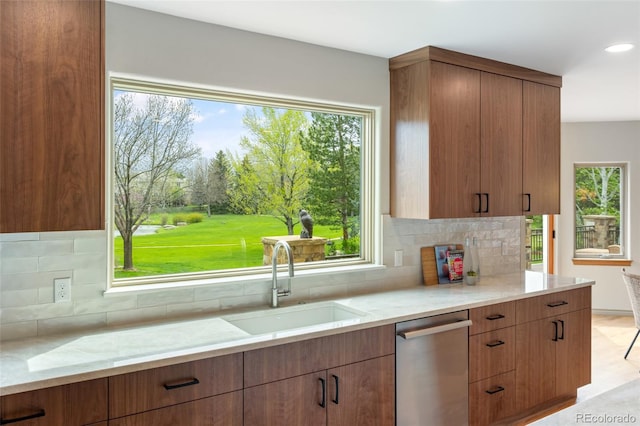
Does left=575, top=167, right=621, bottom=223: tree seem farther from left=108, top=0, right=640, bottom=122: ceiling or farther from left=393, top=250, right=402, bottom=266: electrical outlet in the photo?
left=393, top=250, right=402, bottom=266: electrical outlet

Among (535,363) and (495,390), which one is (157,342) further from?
(535,363)

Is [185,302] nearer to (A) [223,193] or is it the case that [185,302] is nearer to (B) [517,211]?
(A) [223,193]

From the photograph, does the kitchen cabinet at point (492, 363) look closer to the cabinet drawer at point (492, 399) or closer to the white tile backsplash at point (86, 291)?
the cabinet drawer at point (492, 399)

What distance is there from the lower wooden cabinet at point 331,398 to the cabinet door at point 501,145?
1421 millimetres

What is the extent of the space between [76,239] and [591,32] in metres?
2.89

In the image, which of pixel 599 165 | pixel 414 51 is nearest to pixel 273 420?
pixel 414 51

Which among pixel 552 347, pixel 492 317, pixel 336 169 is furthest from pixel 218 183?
pixel 552 347

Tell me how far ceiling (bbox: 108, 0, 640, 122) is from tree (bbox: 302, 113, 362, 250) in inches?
19.3

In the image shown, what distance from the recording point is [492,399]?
2.90 meters

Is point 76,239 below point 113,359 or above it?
above

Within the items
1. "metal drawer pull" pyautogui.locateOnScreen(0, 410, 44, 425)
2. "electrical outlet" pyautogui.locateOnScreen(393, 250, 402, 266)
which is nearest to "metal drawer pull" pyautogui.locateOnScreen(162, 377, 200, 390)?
"metal drawer pull" pyautogui.locateOnScreen(0, 410, 44, 425)

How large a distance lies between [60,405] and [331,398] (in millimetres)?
1139

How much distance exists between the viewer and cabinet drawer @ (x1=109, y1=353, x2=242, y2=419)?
70.1 inches

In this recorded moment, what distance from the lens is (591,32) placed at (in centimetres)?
269
